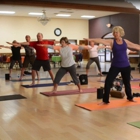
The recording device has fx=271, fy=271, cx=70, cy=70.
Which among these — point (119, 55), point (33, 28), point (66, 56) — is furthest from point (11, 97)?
point (33, 28)

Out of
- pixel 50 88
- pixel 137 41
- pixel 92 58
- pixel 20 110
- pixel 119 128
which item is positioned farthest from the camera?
pixel 137 41

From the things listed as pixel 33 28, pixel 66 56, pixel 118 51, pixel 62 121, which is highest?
pixel 33 28

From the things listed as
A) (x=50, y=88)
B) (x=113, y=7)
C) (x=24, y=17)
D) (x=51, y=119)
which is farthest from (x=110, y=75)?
(x=24, y=17)

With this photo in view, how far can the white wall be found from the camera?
15.5m

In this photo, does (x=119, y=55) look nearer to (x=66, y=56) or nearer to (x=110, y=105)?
(x=110, y=105)

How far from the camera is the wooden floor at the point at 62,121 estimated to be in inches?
125

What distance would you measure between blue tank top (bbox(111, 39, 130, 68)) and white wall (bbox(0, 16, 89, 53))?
1185 centimetres

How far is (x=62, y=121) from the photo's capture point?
3.79m

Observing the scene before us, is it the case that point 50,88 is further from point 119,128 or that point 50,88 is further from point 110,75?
point 119,128

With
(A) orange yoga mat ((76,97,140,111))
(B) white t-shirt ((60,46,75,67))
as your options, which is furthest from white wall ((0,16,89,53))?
(A) orange yoga mat ((76,97,140,111))

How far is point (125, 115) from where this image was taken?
4074 millimetres

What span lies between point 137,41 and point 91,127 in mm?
10761

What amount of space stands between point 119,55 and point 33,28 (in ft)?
40.4

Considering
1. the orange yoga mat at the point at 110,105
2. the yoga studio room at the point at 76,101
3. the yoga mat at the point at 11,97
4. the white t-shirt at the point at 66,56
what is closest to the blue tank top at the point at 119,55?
the yoga studio room at the point at 76,101
